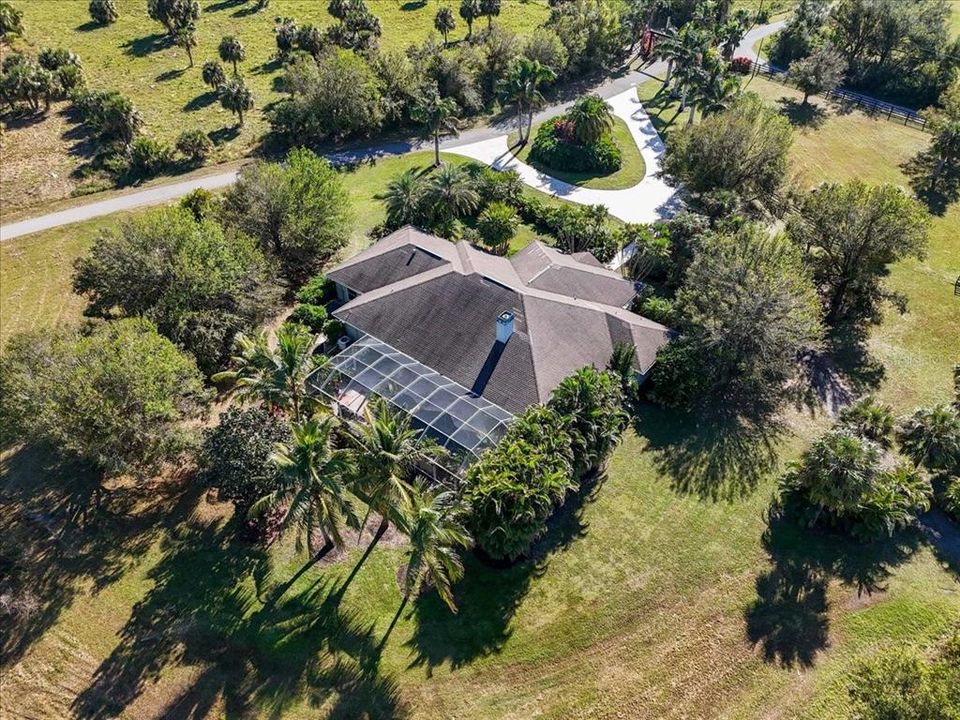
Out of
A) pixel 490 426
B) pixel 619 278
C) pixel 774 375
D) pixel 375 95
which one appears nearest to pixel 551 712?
pixel 490 426

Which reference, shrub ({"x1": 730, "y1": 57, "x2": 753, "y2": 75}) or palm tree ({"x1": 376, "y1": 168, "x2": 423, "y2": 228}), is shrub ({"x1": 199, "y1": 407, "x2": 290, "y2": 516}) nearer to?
palm tree ({"x1": 376, "y1": 168, "x2": 423, "y2": 228})

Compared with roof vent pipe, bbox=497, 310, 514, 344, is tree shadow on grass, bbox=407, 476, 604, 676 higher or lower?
lower

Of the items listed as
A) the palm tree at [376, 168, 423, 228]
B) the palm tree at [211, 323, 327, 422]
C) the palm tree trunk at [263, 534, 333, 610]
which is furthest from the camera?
the palm tree at [376, 168, 423, 228]

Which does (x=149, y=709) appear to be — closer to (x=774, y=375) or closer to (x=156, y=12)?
(x=774, y=375)

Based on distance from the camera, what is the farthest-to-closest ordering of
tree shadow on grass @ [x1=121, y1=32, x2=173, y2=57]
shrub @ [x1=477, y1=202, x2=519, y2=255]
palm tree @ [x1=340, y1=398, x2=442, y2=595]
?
tree shadow on grass @ [x1=121, y1=32, x2=173, y2=57], shrub @ [x1=477, y1=202, x2=519, y2=255], palm tree @ [x1=340, y1=398, x2=442, y2=595]

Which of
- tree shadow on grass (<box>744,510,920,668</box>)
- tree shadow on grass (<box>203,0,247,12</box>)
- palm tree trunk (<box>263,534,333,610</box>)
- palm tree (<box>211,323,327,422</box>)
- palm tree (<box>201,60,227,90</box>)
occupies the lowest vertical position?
tree shadow on grass (<box>744,510,920,668</box>)

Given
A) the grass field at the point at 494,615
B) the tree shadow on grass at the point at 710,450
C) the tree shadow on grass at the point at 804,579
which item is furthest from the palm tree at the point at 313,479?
the tree shadow on grass at the point at 804,579

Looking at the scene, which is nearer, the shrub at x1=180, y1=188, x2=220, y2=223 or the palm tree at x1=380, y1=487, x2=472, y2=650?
the palm tree at x1=380, y1=487, x2=472, y2=650

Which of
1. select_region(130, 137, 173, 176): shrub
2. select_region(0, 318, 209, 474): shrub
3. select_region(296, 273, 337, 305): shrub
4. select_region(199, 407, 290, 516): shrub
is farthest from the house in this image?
select_region(130, 137, 173, 176): shrub
